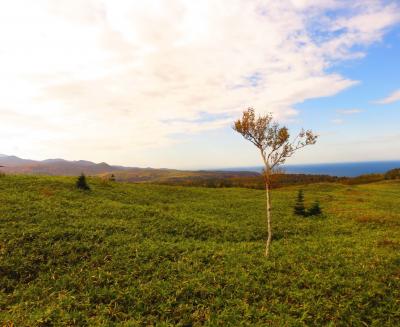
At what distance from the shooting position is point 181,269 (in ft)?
49.5

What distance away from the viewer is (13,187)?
1153 inches

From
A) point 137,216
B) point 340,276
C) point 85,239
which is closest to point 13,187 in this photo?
point 137,216

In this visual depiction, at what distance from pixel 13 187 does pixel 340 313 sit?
31709mm

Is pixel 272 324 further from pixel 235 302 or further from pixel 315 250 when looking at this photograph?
pixel 315 250

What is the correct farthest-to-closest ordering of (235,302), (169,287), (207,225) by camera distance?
(207,225) < (169,287) < (235,302)

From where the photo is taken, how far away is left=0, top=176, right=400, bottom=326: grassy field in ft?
37.5

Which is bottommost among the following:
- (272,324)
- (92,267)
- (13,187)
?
(272,324)

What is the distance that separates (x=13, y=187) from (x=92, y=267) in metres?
20.5

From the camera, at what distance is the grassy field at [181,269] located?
11422 mm

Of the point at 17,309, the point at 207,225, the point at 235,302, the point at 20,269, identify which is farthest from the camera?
the point at 207,225

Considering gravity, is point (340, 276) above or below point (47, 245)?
below

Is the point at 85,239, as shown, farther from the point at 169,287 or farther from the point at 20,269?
the point at 169,287

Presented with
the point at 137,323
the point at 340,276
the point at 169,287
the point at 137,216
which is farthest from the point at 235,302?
the point at 137,216

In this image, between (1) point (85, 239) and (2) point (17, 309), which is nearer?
(2) point (17, 309)
